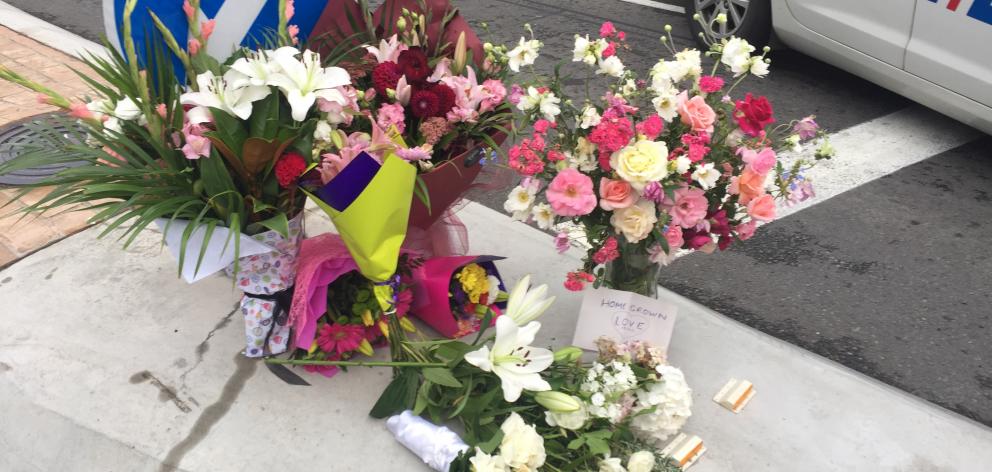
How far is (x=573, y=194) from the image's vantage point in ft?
6.49

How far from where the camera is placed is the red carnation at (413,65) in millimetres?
2152

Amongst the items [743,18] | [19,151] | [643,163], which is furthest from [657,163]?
[743,18]

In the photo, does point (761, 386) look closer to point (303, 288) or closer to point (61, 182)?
point (303, 288)

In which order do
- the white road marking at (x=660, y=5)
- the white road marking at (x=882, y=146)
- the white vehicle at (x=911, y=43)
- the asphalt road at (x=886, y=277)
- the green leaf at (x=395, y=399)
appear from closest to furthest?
the green leaf at (x=395, y=399) → the asphalt road at (x=886, y=277) → the white vehicle at (x=911, y=43) → the white road marking at (x=882, y=146) → the white road marking at (x=660, y=5)

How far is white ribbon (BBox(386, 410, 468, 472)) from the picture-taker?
199cm

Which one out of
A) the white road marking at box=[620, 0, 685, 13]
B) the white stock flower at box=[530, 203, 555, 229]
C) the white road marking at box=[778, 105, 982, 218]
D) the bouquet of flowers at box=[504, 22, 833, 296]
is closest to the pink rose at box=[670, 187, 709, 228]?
the bouquet of flowers at box=[504, 22, 833, 296]

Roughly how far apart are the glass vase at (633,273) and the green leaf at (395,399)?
0.65 metres

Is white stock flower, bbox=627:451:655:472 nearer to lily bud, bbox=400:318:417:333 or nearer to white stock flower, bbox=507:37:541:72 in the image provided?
lily bud, bbox=400:318:417:333

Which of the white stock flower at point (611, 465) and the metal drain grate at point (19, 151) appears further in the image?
the metal drain grate at point (19, 151)

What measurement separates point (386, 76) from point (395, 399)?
88cm

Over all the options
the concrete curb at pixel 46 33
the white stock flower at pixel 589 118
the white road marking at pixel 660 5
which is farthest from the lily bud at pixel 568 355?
the white road marking at pixel 660 5

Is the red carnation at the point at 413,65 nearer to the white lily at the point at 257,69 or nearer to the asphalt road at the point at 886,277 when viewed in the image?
the white lily at the point at 257,69

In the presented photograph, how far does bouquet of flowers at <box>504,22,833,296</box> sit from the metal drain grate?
203 cm

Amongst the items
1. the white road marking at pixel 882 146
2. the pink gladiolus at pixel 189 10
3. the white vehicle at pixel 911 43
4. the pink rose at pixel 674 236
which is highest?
the pink gladiolus at pixel 189 10
